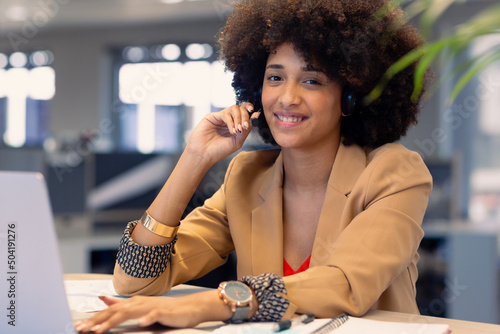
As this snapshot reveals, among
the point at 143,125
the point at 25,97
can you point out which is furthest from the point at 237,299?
the point at 25,97

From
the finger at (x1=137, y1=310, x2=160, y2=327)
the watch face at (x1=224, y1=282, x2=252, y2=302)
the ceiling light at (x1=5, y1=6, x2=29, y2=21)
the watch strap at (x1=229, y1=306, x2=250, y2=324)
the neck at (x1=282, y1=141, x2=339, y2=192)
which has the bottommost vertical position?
the watch strap at (x1=229, y1=306, x2=250, y2=324)

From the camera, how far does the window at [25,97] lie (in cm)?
862

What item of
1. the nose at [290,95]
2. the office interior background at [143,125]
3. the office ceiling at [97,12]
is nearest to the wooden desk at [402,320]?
the nose at [290,95]

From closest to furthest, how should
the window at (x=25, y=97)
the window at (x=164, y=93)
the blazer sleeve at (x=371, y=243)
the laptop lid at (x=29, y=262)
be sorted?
the laptop lid at (x=29, y=262), the blazer sleeve at (x=371, y=243), the window at (x=164, y=93), the window at (x=25, y=97)

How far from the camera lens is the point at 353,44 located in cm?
122

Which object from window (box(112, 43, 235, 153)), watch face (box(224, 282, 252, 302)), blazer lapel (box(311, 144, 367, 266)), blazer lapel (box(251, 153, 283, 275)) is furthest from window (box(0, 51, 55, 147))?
watch face (box(224, 282, 252, 302))

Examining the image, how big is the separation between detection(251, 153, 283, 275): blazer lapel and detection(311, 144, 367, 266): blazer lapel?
94mm

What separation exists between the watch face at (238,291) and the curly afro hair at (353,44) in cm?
53

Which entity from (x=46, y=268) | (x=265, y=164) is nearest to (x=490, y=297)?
(x=265, y=164)

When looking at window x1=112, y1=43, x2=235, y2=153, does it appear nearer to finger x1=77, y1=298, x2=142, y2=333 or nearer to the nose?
the nose

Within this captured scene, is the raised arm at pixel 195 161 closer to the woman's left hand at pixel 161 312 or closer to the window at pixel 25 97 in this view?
the woman's left hand at pixel 161 312

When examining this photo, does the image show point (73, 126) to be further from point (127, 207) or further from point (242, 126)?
point (242, 126)

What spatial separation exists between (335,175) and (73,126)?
7.71 metres

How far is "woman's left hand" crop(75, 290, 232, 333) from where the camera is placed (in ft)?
2.58
